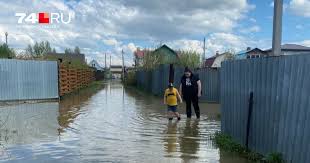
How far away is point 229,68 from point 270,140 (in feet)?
7.71

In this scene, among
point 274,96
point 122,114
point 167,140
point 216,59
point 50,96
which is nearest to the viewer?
point 274,96

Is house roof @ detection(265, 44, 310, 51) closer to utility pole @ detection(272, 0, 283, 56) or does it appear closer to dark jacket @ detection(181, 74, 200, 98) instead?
dark jacket @ detection(181, 74, 200, 98)

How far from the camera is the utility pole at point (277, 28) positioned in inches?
241

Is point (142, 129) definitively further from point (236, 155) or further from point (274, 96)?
point (274, 96)

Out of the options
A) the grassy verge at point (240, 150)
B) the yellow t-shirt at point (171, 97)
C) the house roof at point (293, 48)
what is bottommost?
the grassy verge at point (240, 150)

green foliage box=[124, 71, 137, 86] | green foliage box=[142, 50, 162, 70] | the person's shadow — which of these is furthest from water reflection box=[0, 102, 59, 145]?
green foliage box=[124, 71, 137, 86]

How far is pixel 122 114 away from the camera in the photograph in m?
12.9

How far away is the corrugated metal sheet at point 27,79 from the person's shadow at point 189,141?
9697 millimetres

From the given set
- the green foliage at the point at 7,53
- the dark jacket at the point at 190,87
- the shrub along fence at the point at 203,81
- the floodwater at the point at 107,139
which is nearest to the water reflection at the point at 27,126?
the floodwater at the point at 107,139

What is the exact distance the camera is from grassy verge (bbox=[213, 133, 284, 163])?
5434 mm

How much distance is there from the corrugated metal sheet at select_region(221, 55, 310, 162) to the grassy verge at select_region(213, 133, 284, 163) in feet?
0.36

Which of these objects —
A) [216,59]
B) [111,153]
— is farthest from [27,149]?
[216,59]

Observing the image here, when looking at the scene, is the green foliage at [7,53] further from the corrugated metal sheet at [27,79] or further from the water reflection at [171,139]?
the water reflection at [171,139]

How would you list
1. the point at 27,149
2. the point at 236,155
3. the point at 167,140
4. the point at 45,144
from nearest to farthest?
the point at 236,155 < the point at 27,149 < the point at 45,144 < the point at 167,140
